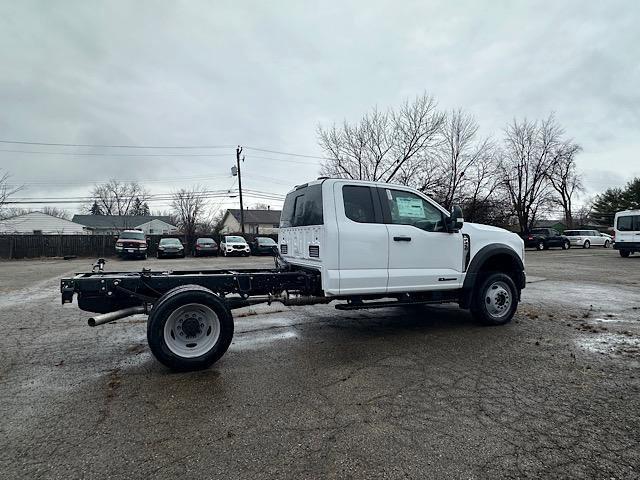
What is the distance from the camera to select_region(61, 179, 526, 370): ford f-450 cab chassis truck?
14.2ft

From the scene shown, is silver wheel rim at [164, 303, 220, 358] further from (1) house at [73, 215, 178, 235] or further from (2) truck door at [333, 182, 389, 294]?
(1) house at [73, 215, 178, 235]

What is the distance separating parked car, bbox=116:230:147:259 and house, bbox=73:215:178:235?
36.9 m

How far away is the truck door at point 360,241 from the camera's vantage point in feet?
16.3

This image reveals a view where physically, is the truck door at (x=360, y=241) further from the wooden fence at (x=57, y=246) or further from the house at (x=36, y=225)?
the house at (x=36, y=225)

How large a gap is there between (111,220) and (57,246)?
41821mm

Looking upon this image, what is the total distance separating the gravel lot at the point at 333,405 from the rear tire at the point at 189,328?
0.18 metres

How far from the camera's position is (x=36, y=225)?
5397 cm

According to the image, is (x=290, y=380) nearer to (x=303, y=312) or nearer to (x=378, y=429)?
(x=378, y=429)

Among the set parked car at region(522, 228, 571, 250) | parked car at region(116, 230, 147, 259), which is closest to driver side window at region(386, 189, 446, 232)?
parked car at region(116, 230, 147, 259)

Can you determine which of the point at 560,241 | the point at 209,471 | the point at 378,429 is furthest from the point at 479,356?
the point at 560,241

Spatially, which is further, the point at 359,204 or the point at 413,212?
the point at 413,212

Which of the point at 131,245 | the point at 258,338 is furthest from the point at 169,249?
the point at 258,338

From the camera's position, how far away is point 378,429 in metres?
3.00

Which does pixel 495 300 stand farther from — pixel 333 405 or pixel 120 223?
pixel 120 223
